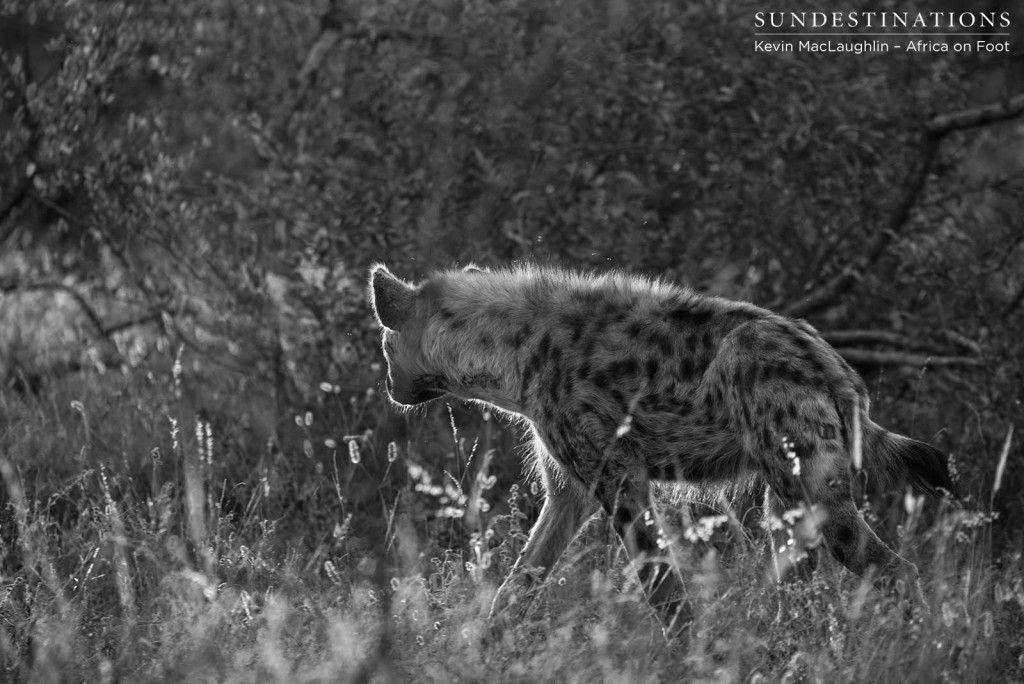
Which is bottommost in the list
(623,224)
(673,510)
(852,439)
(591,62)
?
(673,510)

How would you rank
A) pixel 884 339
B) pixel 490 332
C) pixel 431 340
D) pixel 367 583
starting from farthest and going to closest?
pixel 884 339 < pixel 431 340 < pixel 490 332 < pixel 367 583

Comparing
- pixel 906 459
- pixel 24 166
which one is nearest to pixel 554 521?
pixel 906 459

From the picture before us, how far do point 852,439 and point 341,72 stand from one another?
10.5ft

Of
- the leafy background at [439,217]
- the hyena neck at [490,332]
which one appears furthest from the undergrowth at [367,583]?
the hyena neck at [490,332]

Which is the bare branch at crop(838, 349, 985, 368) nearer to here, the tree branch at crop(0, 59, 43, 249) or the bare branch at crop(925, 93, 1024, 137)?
the bare branch at crop(925, 93, 1024, 137)

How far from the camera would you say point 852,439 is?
3816 millimetres

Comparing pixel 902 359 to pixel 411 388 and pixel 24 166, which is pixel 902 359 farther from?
pixel 24 166

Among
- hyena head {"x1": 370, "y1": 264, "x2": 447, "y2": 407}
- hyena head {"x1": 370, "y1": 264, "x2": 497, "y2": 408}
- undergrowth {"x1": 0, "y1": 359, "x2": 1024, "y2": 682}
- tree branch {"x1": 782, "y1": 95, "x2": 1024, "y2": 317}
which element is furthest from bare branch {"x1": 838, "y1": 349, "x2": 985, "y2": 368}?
hyena head {"x1": 370, "y1": 264, "x2": 447, "y2": 407}

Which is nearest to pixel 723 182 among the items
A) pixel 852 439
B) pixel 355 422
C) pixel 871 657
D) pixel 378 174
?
pixel 378 174

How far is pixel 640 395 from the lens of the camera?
4.15 m

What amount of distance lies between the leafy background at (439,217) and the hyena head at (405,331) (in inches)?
17.0

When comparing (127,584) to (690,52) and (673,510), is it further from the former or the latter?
(690,52)

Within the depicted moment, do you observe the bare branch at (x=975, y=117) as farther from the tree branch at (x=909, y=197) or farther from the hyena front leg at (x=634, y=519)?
the hyena front leg at (x=634, y=519)

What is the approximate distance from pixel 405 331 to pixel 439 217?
3.69ft
